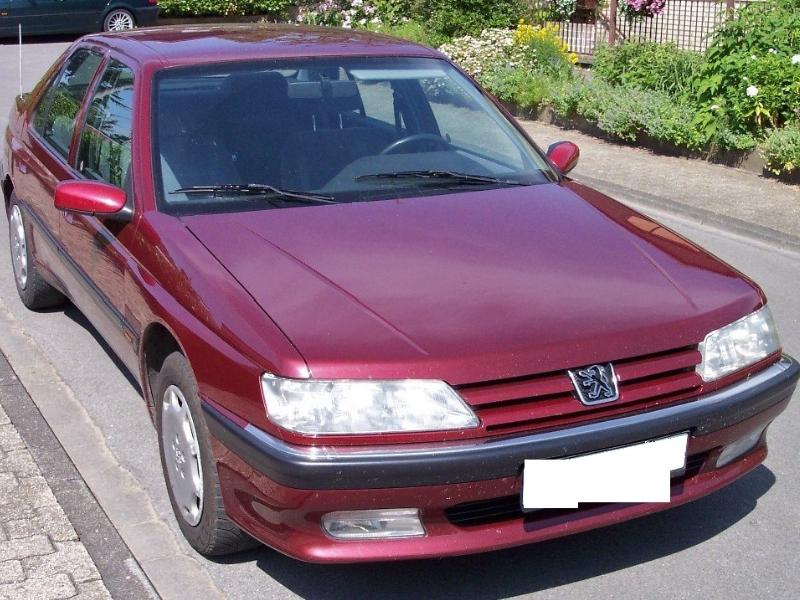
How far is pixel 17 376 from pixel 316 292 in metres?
2.66

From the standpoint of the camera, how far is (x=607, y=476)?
349cm

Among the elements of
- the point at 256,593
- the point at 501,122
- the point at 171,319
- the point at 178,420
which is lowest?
the point at 256,593

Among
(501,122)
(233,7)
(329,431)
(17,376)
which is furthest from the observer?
(233,7)

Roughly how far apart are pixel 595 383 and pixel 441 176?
4.95 ft

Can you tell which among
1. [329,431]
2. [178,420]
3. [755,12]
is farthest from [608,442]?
[755,12]

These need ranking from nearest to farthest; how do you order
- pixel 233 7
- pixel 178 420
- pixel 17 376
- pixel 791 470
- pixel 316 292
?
pixel 316 292
pixel 178 420
pixel 791 470
pixel 17 376
pixel 233 7

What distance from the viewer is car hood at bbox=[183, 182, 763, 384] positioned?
134 inches

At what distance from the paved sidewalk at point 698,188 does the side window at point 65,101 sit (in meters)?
4.95

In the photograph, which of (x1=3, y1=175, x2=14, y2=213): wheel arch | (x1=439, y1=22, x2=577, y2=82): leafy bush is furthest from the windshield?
(x1=439, y1=22, x2=577, y2=82): leafy bush

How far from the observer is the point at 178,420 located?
3965mm

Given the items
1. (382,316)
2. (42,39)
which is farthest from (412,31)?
(382,316)

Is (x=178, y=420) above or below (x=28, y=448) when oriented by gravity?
above

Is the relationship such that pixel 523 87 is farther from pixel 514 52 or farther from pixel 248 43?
pixel 248 43

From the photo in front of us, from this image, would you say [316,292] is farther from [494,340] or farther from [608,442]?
[608,442]
